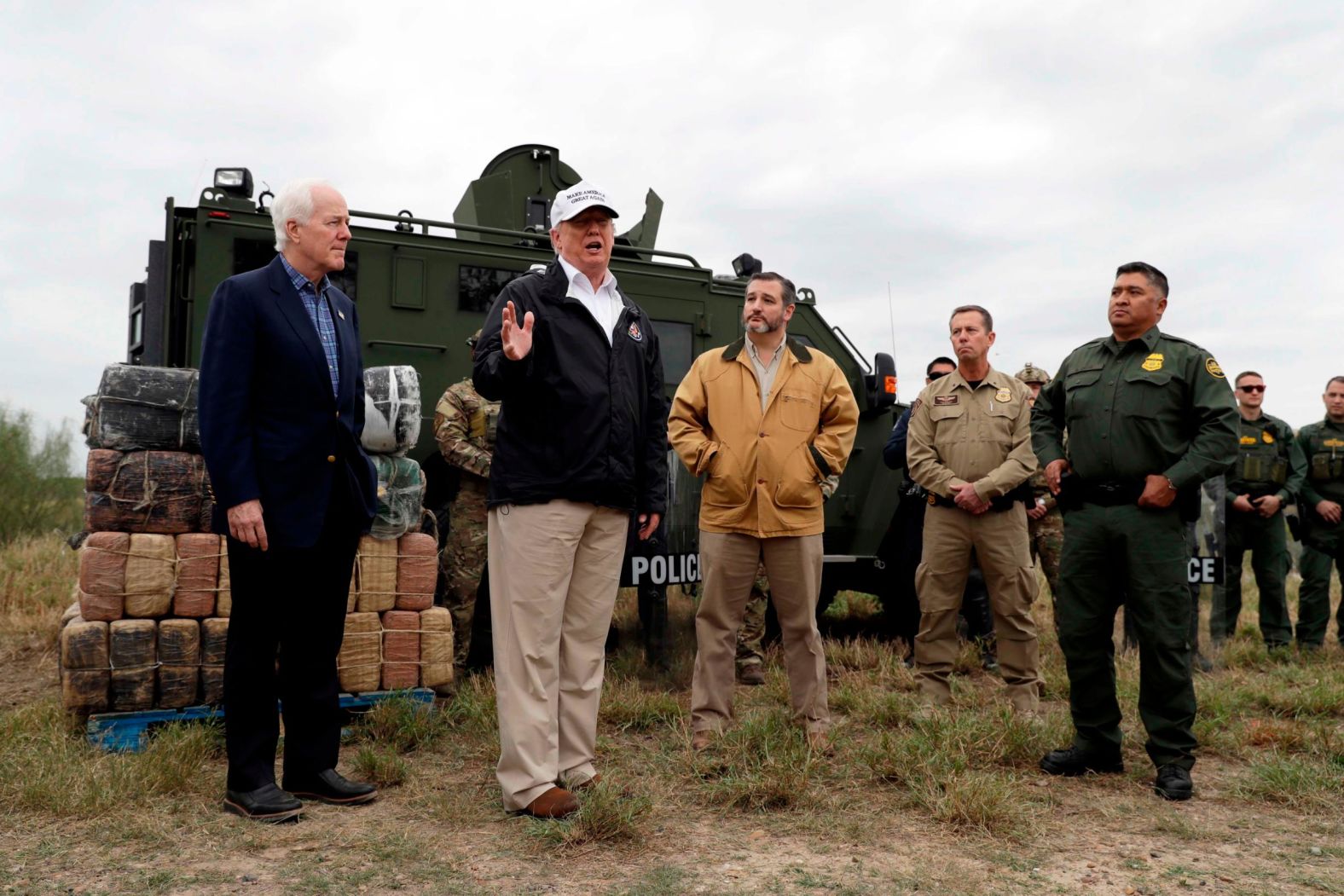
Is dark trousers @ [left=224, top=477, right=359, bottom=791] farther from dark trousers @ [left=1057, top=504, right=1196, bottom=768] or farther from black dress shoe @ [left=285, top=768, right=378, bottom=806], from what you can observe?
dark trousers @ [left=1057, top=504, right=1196, bottom=768]

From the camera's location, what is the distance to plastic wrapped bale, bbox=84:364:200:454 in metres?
4.46

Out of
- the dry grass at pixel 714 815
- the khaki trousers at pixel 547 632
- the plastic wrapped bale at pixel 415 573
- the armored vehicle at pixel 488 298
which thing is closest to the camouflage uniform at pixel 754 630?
the armored vehicle at pixel 488 298

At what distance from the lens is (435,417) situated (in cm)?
548

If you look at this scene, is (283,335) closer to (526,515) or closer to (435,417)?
(526,515)

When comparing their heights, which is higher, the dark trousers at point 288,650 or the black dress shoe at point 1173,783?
the dark trousers at point 288,650

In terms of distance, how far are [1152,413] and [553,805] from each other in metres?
2.53

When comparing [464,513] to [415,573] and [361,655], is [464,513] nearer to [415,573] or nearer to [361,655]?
[415,573]

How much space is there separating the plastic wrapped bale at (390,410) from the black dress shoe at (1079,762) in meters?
2.97

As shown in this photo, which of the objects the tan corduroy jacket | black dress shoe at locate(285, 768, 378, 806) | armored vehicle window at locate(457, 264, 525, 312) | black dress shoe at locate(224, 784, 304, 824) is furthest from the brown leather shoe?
armored vehicle window at locate(457, 264, 525, 312)

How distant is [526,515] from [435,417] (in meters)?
2.12

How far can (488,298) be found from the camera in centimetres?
626

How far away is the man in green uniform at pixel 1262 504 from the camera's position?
754 centimetres

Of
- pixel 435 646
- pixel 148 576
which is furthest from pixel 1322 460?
pixel 148 576

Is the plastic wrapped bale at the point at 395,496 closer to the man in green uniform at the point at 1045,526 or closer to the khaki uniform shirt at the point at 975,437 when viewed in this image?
the khaki uniform shirt at the point at 975,437
